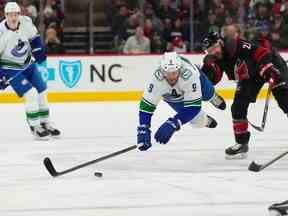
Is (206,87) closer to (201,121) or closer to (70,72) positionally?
(201,121)

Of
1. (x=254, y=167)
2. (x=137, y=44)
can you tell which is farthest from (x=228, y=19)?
(x=254, y=167)

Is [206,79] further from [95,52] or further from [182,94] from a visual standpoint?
[95,52]

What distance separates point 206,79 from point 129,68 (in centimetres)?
368

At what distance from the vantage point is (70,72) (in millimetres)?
9062

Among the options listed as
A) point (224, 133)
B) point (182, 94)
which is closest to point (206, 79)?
point (182, 94)

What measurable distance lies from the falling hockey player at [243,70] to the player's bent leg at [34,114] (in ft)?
5.19

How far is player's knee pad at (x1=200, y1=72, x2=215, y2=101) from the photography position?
550 cm

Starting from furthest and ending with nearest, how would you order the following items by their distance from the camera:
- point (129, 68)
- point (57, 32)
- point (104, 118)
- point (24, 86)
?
point (57, 32), point (129, 68), point (104, 118), point (24, 86)

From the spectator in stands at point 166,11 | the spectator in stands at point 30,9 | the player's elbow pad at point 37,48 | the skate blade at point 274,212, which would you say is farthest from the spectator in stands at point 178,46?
the skate blade at point 274,212

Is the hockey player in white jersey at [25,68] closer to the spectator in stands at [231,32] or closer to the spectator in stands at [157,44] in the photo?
the spectator in stands at [231,32]

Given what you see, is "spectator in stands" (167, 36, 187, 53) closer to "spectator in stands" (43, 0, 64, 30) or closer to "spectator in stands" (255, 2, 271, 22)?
"spectator in stands" (255, 2, 271, 22)

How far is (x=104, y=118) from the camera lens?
7578 millimetres

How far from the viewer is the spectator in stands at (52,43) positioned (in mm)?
9559

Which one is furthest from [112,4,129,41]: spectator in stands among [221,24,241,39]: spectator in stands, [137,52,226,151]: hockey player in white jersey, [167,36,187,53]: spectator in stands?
[137,52,226,151]: hockey player in white jersey
